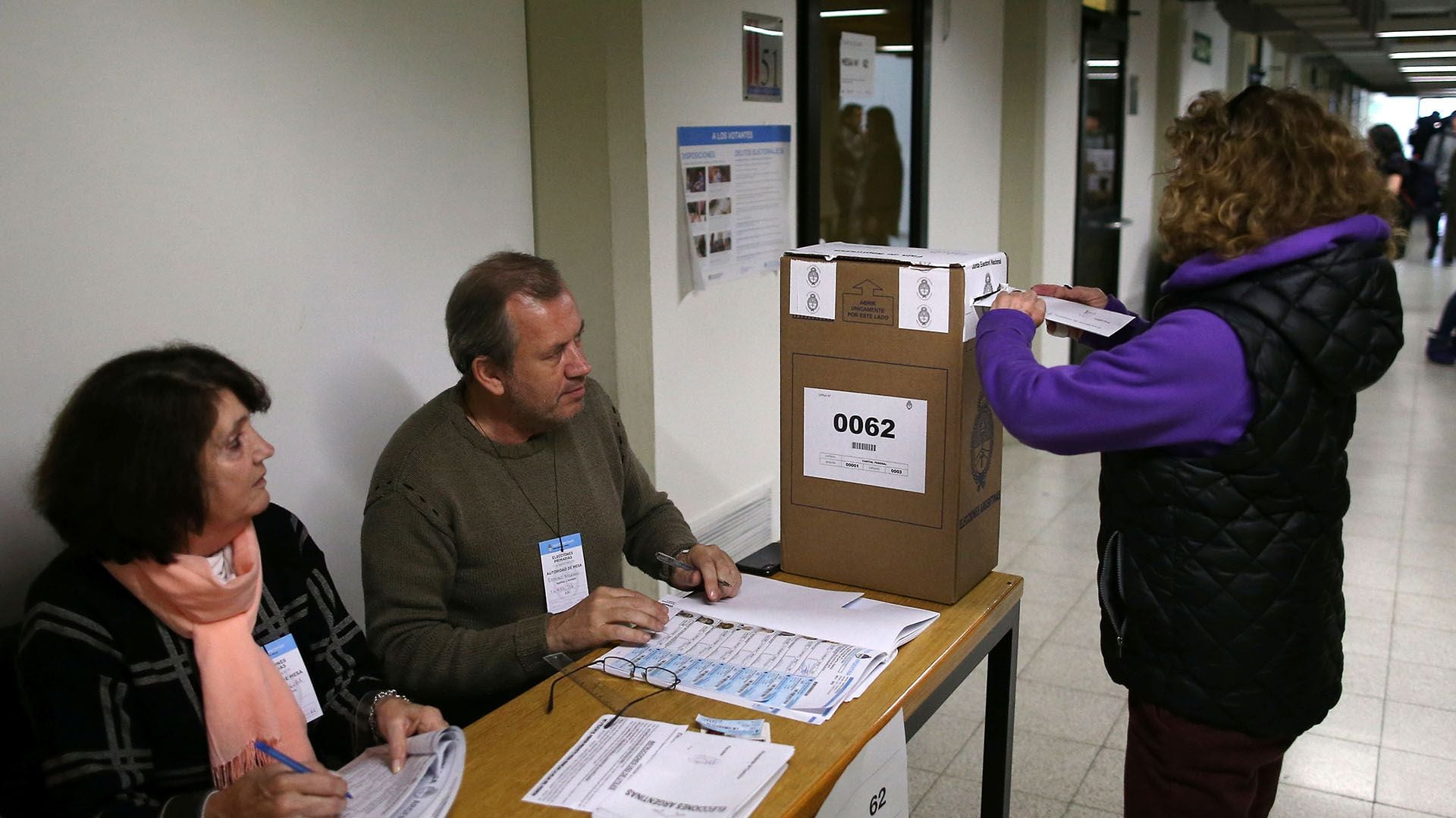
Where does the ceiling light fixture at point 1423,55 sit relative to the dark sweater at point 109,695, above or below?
above

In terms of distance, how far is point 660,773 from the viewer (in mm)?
1326

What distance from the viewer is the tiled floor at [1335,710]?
8.84 feet

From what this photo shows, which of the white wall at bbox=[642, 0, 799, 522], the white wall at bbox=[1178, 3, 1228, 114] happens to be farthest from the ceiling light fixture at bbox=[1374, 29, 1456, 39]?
the white wall at bbox=[642, 0, 799, 522]

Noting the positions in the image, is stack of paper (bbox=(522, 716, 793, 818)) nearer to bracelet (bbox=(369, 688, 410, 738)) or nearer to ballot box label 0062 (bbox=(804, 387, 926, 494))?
bracelet (bbox=(369, 688, 410, 738))

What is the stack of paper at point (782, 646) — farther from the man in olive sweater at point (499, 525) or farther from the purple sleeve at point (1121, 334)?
the purple sleeve at point (1121, 334)

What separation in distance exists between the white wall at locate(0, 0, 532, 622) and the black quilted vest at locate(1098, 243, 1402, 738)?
1454 millimetres

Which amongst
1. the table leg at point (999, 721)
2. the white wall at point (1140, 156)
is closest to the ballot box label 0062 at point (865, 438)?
the table leg at point (999, 721)

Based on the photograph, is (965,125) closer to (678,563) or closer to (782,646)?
(678,563)

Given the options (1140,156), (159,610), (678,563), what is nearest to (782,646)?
(678,563)

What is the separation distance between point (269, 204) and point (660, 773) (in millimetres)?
1338

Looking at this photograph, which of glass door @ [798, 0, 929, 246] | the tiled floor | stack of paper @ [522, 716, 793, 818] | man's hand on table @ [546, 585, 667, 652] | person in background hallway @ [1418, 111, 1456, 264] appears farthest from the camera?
person in background hallway @ [1418, 111, 1456, 264]

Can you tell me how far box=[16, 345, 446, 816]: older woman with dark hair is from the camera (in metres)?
1.34

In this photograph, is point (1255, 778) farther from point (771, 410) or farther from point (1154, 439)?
point (771, 410)

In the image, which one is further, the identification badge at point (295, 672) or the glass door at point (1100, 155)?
the glass door at point (1100, 155)
